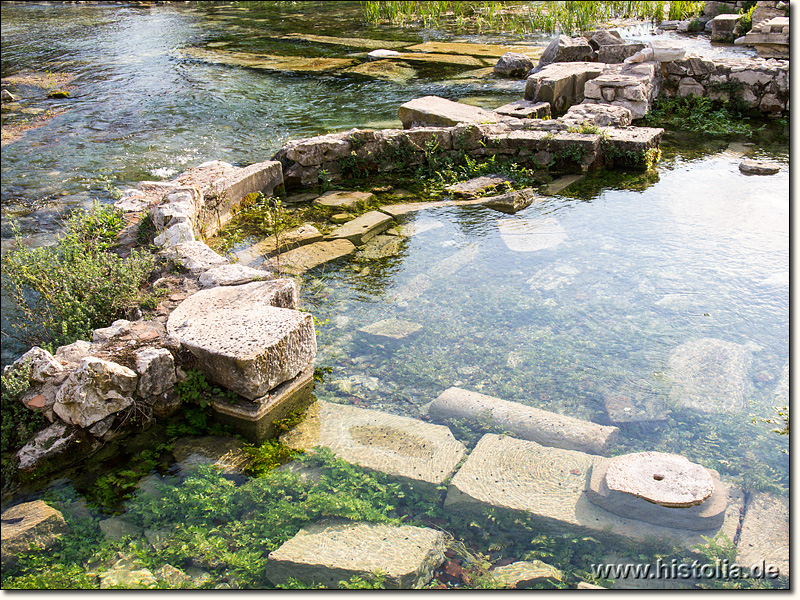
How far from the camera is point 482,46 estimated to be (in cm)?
1521

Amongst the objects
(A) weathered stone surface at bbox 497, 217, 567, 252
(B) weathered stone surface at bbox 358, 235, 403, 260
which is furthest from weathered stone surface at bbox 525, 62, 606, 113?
(B) weathered stone surface at bbox 358, 235, 403, 260

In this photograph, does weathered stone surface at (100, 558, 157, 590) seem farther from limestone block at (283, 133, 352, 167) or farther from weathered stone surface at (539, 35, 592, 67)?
weathered stone surface at (539, 35, 592, 67)

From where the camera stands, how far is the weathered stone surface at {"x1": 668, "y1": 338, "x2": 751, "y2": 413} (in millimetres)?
3729

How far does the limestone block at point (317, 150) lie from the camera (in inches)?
291

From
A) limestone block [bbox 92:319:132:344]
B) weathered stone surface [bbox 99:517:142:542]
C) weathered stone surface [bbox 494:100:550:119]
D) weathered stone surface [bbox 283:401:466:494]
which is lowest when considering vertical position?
weathered stone surface [bbox 99:517:142:542]

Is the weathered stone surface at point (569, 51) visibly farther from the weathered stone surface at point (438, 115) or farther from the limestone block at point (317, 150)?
the limestone block at point (317, 150)

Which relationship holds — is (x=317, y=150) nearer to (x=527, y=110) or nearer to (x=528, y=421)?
(x=527, y=110)

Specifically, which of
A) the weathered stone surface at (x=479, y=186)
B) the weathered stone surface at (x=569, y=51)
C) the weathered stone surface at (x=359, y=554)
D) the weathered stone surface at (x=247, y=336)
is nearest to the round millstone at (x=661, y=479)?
the weathered stone surface at (x=359, y=554)

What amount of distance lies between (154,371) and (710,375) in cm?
343

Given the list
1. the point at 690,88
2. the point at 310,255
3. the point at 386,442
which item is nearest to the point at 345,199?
the point at 310,255

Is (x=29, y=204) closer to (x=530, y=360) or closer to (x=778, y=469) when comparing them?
(x=530, y=360)

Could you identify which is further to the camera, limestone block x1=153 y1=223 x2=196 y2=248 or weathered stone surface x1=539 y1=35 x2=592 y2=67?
weathered stone surface x1=539 y1=35 x2=592 y2=67

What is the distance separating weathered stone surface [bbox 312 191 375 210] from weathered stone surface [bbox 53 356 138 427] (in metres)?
3.72

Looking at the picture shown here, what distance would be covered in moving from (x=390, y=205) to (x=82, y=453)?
4186mm
